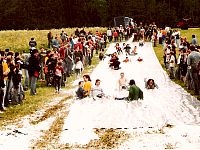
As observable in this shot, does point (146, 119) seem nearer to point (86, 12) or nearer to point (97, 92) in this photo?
point (97, 92)

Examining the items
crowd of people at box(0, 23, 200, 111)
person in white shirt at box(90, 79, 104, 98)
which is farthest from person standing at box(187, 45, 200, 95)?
person in white shirt at box(90, 79, 104, 98)

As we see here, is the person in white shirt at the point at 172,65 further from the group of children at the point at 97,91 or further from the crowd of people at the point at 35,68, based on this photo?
the group of children at the point at 97,91

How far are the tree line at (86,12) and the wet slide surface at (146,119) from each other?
67.1 m

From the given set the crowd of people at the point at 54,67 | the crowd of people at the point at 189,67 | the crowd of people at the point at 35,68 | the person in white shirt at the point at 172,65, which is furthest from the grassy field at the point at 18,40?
the crowd of people at the point at 189,67

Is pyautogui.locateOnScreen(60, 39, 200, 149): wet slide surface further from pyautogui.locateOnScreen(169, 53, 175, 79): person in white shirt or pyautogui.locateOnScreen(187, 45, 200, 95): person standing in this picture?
pyautogui.locateOnScreen(169, 53, 175, 79): person in white shirt

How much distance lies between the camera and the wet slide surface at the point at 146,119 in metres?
11.9

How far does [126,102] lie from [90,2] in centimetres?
7689

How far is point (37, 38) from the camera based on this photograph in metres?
41.4

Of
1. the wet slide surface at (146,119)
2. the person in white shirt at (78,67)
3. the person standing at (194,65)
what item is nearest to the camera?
the wet slide surface at (146,119)

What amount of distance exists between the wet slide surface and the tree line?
2642 inches

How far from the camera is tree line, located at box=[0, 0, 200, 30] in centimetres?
8662

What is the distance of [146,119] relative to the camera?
14.1 m

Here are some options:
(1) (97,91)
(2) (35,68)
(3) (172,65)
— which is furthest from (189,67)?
(2) (35,68)

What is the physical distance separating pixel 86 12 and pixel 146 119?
78009 millimetres
